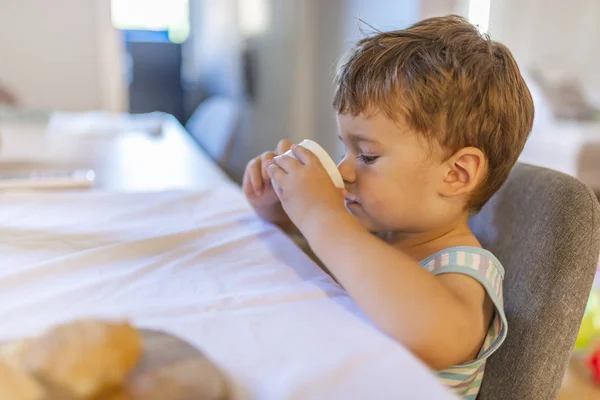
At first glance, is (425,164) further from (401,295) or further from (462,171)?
(401,295)

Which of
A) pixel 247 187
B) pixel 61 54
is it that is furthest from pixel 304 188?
pixel 61 54

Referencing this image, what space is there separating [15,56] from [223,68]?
4.48ft

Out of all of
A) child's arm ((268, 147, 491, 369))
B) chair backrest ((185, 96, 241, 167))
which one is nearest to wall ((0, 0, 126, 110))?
chair backrest ((185, 96, 241, 167))

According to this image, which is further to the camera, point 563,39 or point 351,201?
point 563,39

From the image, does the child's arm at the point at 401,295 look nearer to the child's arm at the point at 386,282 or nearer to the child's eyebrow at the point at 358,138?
the child's arm at the point at 386,282

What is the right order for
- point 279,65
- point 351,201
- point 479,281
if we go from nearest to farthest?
point 479,281, point 351,201, point 279,65

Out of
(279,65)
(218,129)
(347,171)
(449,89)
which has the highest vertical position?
(449,89)

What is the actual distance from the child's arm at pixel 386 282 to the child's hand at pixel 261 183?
0.18 m

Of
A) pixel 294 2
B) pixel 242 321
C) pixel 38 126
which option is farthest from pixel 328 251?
Result: pixel 294 2

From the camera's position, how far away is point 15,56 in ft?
10.5

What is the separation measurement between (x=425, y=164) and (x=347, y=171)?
101 millimetres

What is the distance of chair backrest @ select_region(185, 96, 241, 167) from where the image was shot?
2152 mm

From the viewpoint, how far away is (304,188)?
63cm

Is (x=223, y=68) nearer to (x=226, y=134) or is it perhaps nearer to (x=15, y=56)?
(x=15, y=56)
